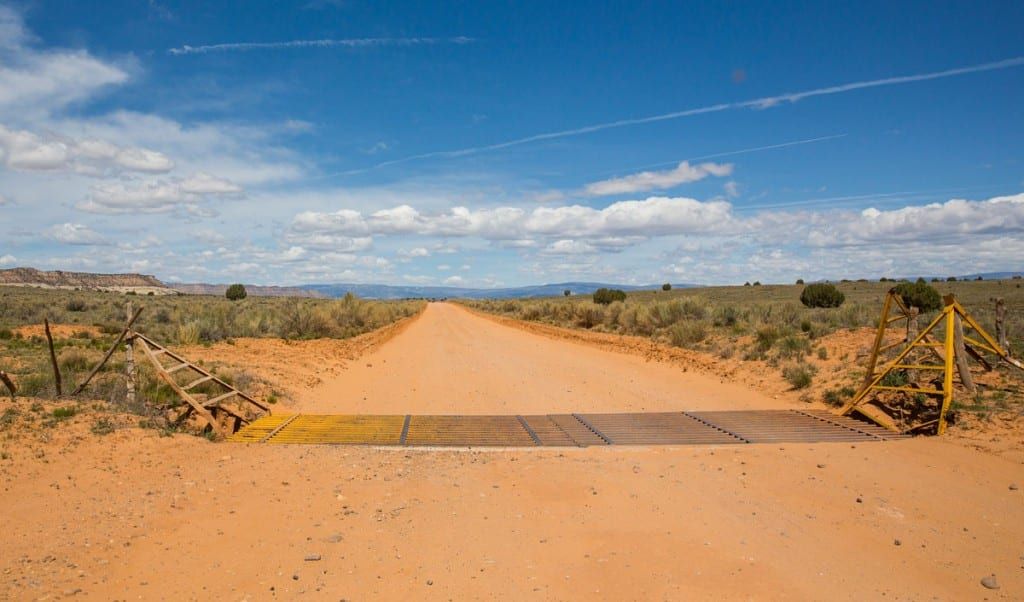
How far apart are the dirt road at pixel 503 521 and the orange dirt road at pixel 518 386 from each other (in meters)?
3.04

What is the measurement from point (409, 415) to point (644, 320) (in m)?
16.7

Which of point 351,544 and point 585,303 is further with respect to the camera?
point 585,303

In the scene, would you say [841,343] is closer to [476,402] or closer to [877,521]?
[476,402]

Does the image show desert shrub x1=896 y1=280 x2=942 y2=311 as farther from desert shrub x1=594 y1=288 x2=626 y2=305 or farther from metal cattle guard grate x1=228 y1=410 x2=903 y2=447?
metal cattle guard grate x1=228 y1=410 x2=903 y2=447

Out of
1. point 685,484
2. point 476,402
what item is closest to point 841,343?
point 476,402

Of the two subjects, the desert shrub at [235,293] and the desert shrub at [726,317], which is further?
the desert shrub at [235,293]

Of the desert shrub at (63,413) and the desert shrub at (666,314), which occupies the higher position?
the desert shrub at (666,314)

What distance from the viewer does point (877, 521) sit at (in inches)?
225

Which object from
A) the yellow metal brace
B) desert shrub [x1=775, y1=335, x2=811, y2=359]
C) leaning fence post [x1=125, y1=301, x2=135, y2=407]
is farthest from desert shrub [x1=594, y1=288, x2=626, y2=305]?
leaning fence post [x1=125, y1=301, x2=135, y2=407]

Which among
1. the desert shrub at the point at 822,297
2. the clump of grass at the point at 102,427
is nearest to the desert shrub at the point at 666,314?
the desert shrub at the point at 822,297

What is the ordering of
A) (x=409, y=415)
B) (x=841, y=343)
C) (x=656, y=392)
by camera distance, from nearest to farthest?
1. (x=409, y=415)
2. (x=656, y=392)
3. (x=841, y=343)

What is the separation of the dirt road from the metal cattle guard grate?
473 mm

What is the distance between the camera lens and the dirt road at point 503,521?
454cm

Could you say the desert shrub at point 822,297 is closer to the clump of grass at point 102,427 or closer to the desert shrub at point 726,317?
the desert shrub at point 726,317
